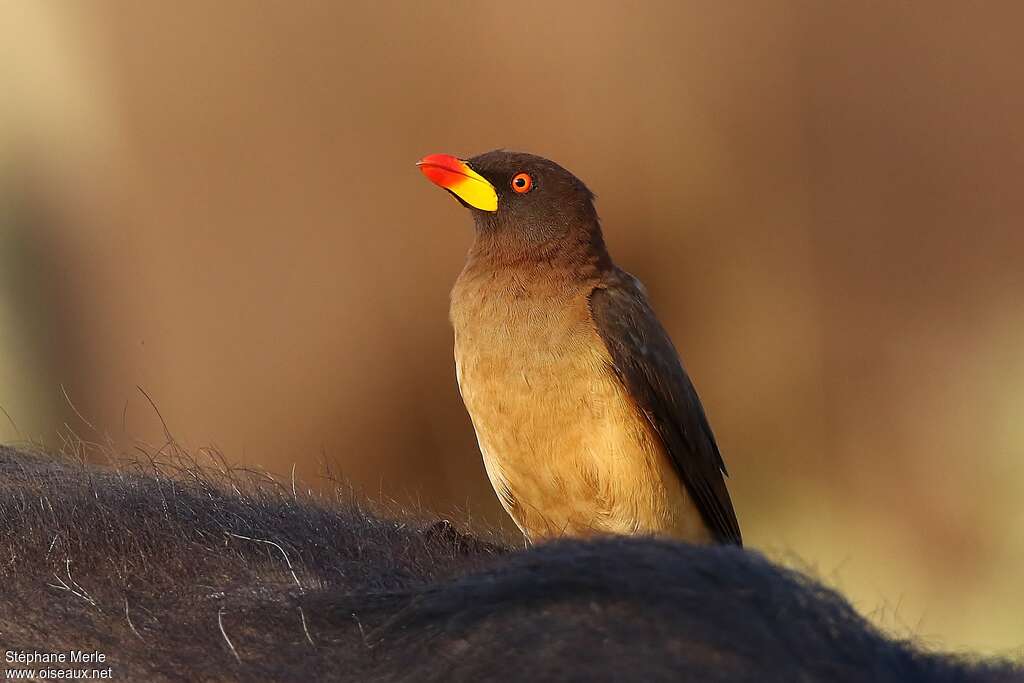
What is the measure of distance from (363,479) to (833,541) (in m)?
0.57

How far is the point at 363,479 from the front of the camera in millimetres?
1398

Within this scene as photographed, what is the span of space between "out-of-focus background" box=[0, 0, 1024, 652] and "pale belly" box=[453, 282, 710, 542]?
0.27 metres

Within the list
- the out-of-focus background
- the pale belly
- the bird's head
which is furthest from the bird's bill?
the out-of-focus background

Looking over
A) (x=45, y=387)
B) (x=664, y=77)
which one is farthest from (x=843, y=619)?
(x=45, y=387)

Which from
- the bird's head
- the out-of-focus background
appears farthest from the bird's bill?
the out-of-focus background

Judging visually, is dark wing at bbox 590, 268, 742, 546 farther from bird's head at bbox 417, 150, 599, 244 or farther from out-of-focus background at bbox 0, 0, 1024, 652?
out-of-focus background at bbox 0, 0, 1024, 652

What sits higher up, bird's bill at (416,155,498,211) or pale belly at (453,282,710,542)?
bird's bill at (416,155,498,211)

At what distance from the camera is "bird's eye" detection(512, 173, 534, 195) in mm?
1108

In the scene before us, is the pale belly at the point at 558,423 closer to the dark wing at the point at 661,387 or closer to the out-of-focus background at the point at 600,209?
the dark wing at the point at 661,387

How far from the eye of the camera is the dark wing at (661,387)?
1071 millimetres

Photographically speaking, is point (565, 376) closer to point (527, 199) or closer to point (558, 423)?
point (558, 423)

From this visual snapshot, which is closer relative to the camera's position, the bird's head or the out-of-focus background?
the bird's head

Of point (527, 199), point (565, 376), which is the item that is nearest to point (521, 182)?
point (527, 199)

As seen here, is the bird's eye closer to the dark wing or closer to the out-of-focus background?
the dark wing
